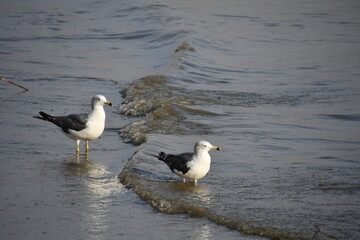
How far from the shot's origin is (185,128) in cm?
1024

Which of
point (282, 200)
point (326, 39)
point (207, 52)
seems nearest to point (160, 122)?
point (282, 200)

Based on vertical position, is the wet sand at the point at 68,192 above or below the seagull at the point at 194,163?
below

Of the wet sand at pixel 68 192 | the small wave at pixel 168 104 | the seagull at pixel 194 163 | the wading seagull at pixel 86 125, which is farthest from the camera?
the small wave at pixel 168 104

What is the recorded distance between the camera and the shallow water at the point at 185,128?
251 inches

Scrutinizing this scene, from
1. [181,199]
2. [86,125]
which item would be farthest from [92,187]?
[86,125]

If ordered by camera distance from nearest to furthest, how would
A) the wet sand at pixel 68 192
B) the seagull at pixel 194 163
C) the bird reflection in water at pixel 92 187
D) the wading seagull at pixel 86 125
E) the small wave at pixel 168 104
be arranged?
the wet sand at pixel 68 192, the bird reflection in water at pixel 92 187, the seagull at pixel 194 163, the wading seagull at pixel 86 125, the small wave at pixel 168 104

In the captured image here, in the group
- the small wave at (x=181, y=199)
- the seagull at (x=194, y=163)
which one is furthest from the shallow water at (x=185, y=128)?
the seagull at (x=194, y=163)

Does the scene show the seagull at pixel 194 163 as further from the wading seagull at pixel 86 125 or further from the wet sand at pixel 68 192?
the wading seagull at pixel 86 125

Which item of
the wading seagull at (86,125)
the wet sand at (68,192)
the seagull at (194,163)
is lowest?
the wet sand at (68,192)

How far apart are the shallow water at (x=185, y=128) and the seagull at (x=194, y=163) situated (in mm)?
179

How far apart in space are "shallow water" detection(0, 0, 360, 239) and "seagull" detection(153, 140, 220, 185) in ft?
0.59

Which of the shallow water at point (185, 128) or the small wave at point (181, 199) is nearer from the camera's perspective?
the small wave at point (181, 199)

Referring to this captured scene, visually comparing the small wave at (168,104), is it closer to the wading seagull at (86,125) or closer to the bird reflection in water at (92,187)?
the wading seagull at (86,125)

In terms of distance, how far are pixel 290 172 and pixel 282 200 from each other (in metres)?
1.14
